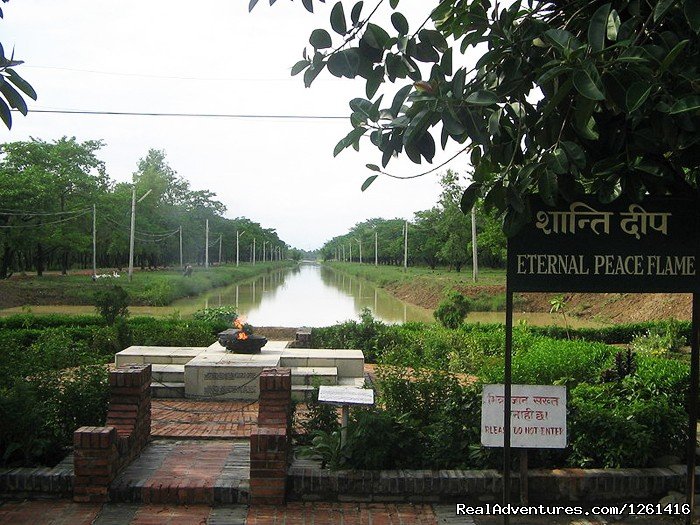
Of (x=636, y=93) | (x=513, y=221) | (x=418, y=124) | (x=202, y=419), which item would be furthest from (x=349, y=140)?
(x=202, y=419)

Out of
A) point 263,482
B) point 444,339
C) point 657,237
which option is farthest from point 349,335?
point 657,237

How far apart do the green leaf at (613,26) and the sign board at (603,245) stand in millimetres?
1126

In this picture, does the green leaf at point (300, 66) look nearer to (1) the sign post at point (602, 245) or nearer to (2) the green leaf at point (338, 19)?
(2) the green leaf at point (338, 19)

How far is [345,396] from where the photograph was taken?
505 cm

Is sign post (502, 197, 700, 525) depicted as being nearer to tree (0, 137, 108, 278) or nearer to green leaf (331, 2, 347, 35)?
green leaf (331, 2, 347, 35)

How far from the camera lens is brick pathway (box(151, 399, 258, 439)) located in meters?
6.75

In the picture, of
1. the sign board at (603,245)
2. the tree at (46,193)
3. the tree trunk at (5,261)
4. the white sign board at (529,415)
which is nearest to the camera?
the sign board at (603,245)

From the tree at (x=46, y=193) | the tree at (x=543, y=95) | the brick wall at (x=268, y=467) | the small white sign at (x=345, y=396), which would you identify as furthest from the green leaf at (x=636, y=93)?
the tree at (x=46, y=193)

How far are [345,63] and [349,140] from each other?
389 mm

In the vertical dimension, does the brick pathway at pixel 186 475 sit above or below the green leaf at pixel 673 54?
below

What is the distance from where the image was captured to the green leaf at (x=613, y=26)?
2.83 m

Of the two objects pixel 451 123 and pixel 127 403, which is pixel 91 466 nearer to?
pixel 127 403

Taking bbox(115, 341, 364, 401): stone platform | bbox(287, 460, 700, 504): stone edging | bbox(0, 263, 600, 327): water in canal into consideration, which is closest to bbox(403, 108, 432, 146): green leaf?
bbox(287, 460, 700, 504): stone edging

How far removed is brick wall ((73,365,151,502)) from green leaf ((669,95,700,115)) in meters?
4.27
